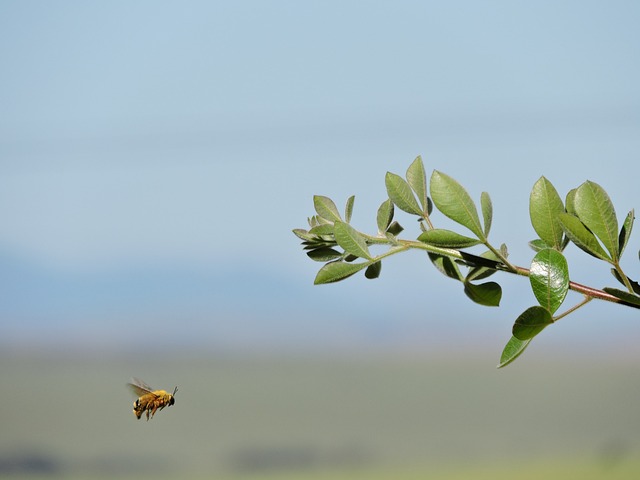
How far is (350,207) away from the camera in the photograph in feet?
1.04

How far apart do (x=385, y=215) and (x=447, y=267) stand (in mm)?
31

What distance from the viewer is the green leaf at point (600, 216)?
0.27m

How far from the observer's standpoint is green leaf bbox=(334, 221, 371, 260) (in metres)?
0.28

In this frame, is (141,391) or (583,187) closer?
(583,187)

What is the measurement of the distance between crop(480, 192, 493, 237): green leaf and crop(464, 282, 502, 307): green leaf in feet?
0.06

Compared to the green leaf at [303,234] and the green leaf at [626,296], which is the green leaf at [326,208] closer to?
the green leaf at [303,234]

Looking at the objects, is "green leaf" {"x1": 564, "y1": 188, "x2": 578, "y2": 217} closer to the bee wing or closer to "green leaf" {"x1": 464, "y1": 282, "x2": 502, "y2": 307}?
"green leaf" {"x1": 464, "y1": 282, "x2": 502, "y2": 307}

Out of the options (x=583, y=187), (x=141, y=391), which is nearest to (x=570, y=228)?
(x=583, y=187)

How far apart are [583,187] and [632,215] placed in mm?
27

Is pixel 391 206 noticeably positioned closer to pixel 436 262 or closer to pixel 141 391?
pixel 436 262

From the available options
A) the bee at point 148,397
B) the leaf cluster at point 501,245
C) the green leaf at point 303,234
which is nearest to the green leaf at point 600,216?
the leaf cluster at point 501,245

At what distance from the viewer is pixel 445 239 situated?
0.88 feet

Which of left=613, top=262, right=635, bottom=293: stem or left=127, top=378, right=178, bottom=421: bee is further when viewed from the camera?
left=127, top=378, right=178, bottom=421: bee

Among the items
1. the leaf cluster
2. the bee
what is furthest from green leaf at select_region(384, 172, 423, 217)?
the bee
